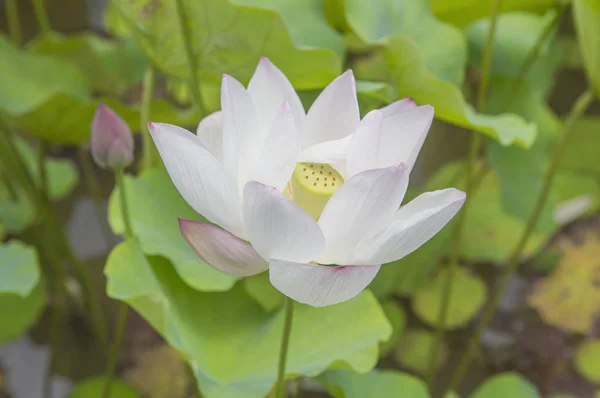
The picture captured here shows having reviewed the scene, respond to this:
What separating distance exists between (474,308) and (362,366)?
72cm

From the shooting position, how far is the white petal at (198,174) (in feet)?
1.13

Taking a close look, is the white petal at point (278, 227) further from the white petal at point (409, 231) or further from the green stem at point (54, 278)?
the green stem at point (54, 278)

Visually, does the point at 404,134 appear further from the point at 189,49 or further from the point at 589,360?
the point at 589,360

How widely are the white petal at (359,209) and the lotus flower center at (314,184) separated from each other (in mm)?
55

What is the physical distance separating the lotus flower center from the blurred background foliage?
16cm

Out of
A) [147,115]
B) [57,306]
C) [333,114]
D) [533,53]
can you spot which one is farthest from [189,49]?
[57,306]

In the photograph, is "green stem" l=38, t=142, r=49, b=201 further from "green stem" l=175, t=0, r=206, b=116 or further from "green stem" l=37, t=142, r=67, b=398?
"green stem" l=175, t=0, r=206, b=116

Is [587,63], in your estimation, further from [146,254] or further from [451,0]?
[146,254]

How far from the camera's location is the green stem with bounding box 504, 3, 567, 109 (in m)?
0.83

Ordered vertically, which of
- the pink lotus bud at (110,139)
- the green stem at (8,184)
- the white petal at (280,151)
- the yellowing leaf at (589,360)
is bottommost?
the yellowing leaf at (589,360)

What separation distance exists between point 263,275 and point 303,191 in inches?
12.8

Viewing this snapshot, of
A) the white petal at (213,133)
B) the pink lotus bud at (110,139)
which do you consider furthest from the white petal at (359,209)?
the pink lotus bud at (110,139)

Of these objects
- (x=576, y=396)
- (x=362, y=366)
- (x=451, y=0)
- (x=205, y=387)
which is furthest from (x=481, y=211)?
(x=205, y=387)

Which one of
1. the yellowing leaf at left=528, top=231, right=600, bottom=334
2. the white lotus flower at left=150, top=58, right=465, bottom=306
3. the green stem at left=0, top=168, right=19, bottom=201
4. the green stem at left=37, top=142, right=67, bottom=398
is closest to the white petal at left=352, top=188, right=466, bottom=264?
the white lotus flower at left=150, top=58, right=465, bottom=306
